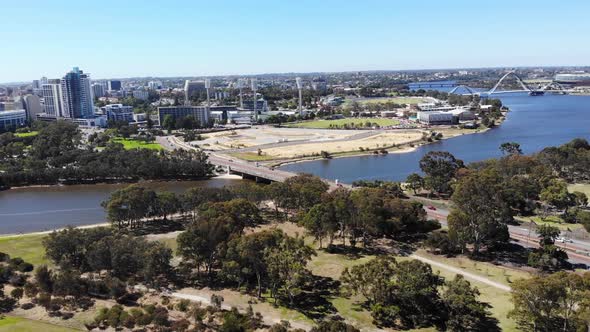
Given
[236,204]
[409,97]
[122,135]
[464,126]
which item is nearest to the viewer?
[236,204]

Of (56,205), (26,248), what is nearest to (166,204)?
(26,248)

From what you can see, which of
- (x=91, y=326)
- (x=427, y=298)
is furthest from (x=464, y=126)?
(x=91, y=326)

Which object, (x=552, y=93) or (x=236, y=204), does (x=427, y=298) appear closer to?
(x=236, y=204)

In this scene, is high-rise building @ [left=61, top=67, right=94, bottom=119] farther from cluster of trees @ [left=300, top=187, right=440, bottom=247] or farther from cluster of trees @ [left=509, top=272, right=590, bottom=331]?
cluster of trees @ [left=509, top=272, right=590, bottom=331]

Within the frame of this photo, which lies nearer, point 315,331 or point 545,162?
point 315,331

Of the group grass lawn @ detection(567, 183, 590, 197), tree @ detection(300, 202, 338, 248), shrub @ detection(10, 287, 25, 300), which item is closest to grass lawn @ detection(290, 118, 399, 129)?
grass lawn @ detection(567, 183, 590, 197)

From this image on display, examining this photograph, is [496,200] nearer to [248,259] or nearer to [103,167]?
[248,259]

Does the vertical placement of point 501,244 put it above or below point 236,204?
below
